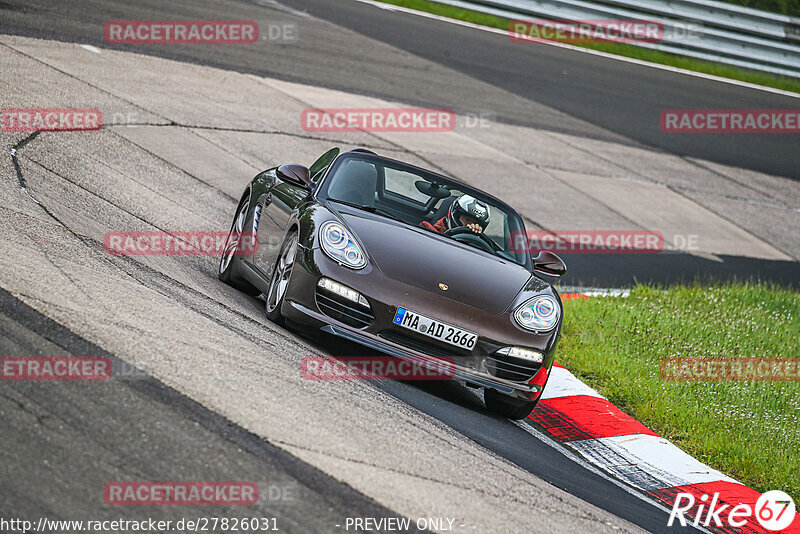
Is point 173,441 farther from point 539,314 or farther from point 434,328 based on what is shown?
point 539,314

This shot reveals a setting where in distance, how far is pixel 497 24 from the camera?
74.1ft

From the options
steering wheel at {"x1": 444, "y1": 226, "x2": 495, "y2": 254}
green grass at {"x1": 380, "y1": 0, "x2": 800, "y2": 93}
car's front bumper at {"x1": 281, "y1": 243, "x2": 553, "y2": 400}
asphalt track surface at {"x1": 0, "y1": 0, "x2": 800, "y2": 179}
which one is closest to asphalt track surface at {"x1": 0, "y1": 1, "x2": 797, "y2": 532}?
car's front bumper at {"x1": 281, "y1": 243, "x2": 553, "y2": 400}

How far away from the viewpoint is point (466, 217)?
7.77 metres

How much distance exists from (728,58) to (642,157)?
6.44 metres

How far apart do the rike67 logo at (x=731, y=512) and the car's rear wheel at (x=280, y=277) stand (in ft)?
9.14

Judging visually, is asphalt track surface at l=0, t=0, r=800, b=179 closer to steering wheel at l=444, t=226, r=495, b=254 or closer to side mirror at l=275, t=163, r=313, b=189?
side mirror at l=275, t=163, r=313, b=189

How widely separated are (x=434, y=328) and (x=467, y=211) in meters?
1.59

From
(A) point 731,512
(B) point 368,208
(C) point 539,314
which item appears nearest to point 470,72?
(B) point 368,208

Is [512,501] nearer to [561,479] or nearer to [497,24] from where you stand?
[561,479]

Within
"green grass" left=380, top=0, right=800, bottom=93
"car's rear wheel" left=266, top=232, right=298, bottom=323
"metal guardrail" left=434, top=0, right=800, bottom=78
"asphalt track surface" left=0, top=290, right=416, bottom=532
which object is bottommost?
"asphalt track surface" left=0, top=290, right=416, bottom=532

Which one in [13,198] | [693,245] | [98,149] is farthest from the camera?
[693,245]

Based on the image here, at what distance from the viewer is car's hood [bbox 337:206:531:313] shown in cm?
663

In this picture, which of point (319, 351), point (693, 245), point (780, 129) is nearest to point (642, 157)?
point (693, 245)

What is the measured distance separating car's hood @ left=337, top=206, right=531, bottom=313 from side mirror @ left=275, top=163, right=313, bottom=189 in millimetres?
536
